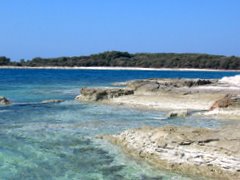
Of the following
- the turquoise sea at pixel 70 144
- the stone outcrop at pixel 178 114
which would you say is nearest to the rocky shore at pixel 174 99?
the stone outcrop at pixel 178 114

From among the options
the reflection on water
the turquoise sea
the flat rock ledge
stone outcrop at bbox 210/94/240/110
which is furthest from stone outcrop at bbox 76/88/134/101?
the flat rock ledge

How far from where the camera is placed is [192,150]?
16.1 metres

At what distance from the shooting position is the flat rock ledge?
15117mm

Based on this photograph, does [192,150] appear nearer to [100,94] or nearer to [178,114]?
[178,114]

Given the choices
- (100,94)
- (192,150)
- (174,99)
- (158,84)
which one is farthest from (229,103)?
(158,84)

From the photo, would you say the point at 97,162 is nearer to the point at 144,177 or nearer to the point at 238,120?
the point at 144,177

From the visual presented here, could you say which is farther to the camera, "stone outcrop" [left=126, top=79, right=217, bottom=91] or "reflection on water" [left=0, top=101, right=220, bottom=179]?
"stone outcrop" [left=126, top=79, right=217, bottom=91]

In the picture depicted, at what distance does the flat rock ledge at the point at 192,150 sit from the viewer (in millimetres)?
15117

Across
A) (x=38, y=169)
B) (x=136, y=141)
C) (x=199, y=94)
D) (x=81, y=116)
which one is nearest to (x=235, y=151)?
(x=136, y=141)

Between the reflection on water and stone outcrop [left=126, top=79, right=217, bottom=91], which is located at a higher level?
stone outcrop [left=126, top=79, right=217, bottom=91]

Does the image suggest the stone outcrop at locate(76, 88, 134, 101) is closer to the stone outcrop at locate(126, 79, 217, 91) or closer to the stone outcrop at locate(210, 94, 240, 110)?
the stone outcrop at locate(126, 79, 217, 91)

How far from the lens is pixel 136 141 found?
61.5 feet

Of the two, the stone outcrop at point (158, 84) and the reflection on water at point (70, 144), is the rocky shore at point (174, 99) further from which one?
the reflection on water at point (70, 144)

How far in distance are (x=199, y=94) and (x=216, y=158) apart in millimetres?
23599
